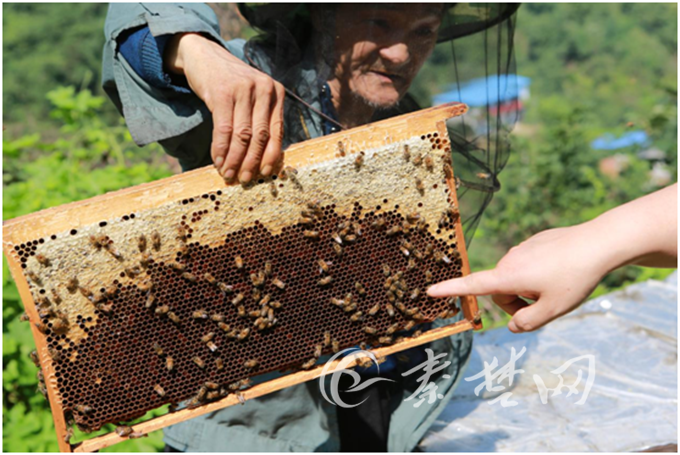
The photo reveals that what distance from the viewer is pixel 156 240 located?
2.69m

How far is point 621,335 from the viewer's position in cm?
516

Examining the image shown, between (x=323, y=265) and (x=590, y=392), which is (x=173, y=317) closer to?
(x=323, y=265)

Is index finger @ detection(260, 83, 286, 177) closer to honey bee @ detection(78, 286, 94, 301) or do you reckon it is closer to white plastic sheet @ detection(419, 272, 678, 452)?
honey bee @ detection(78, 286, 94, 301)

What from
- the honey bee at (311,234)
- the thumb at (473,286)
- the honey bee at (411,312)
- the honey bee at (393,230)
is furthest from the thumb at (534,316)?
the honey bee at (311,234)

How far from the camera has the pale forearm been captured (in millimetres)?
2262

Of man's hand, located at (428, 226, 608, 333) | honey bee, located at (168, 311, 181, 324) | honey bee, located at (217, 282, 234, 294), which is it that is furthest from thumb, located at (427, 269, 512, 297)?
honey bee, located at (168, 311, 181, 324)

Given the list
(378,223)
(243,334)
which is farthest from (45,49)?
(378,223)

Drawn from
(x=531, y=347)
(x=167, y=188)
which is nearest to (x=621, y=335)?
(x=531, y=347)

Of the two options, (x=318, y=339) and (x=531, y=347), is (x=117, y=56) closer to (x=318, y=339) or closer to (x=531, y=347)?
(x=318, y=339)

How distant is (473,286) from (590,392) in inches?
98.1

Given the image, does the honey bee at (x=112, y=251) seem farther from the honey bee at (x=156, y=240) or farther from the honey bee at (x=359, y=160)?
the honey bee at (x=359, y=160)

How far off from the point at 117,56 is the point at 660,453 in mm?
3842

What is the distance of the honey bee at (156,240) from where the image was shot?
8.82 ft

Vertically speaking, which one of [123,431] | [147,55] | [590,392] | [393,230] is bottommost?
[590,392]
